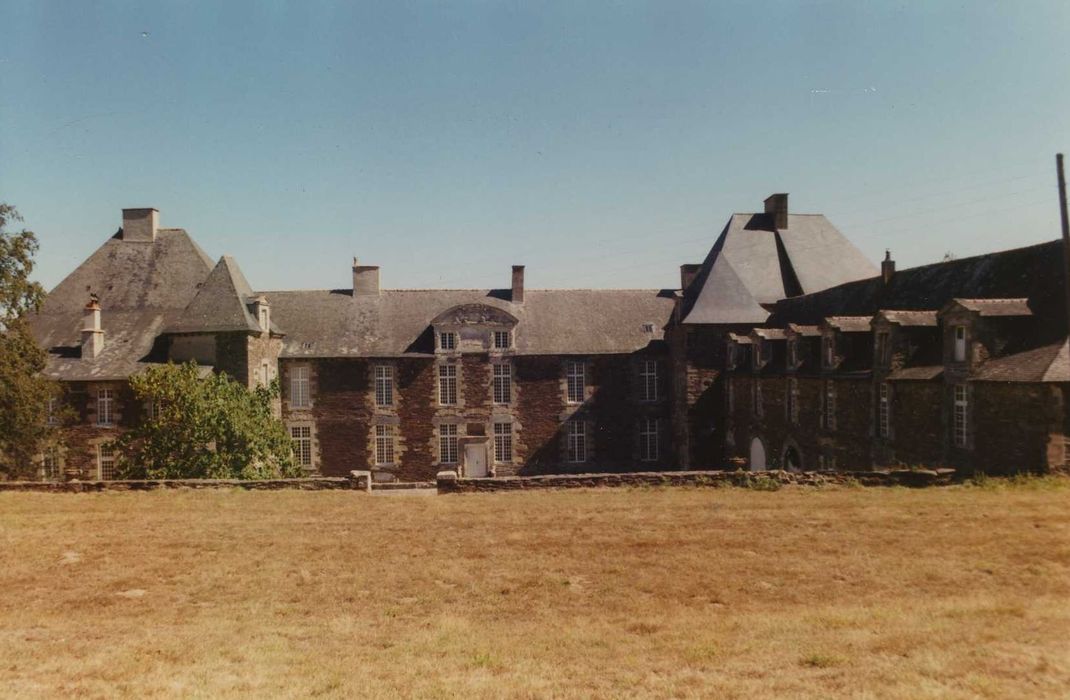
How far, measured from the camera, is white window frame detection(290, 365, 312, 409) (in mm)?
28406

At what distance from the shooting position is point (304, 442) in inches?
1112

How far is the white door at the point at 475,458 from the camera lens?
2883cm

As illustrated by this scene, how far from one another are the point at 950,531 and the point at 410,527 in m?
9.49

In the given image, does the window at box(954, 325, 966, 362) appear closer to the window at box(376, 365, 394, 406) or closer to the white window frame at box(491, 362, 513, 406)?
the white window frame at box(491, 362, 513, 406)

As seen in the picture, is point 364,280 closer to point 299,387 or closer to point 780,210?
point 299,387

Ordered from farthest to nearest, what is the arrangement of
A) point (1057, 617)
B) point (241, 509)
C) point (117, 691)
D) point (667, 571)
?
1. point (241, 509)
2. point (667, 571)
3. point (1057, 617)
4. point (117, 691)

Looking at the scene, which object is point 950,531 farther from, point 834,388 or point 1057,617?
point 834,388

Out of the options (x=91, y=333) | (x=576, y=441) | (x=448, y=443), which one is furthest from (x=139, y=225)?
(x=576, y=441)

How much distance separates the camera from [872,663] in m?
6.73

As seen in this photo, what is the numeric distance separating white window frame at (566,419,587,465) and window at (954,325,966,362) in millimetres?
15252

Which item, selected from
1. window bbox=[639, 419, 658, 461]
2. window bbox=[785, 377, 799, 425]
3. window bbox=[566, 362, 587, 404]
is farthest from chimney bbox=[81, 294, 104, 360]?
window bbox=[785, 377, 799, 425]

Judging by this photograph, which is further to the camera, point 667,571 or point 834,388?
point 834,388

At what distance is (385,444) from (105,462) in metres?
9.57

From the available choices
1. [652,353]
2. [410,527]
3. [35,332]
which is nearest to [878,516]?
[410,527]
